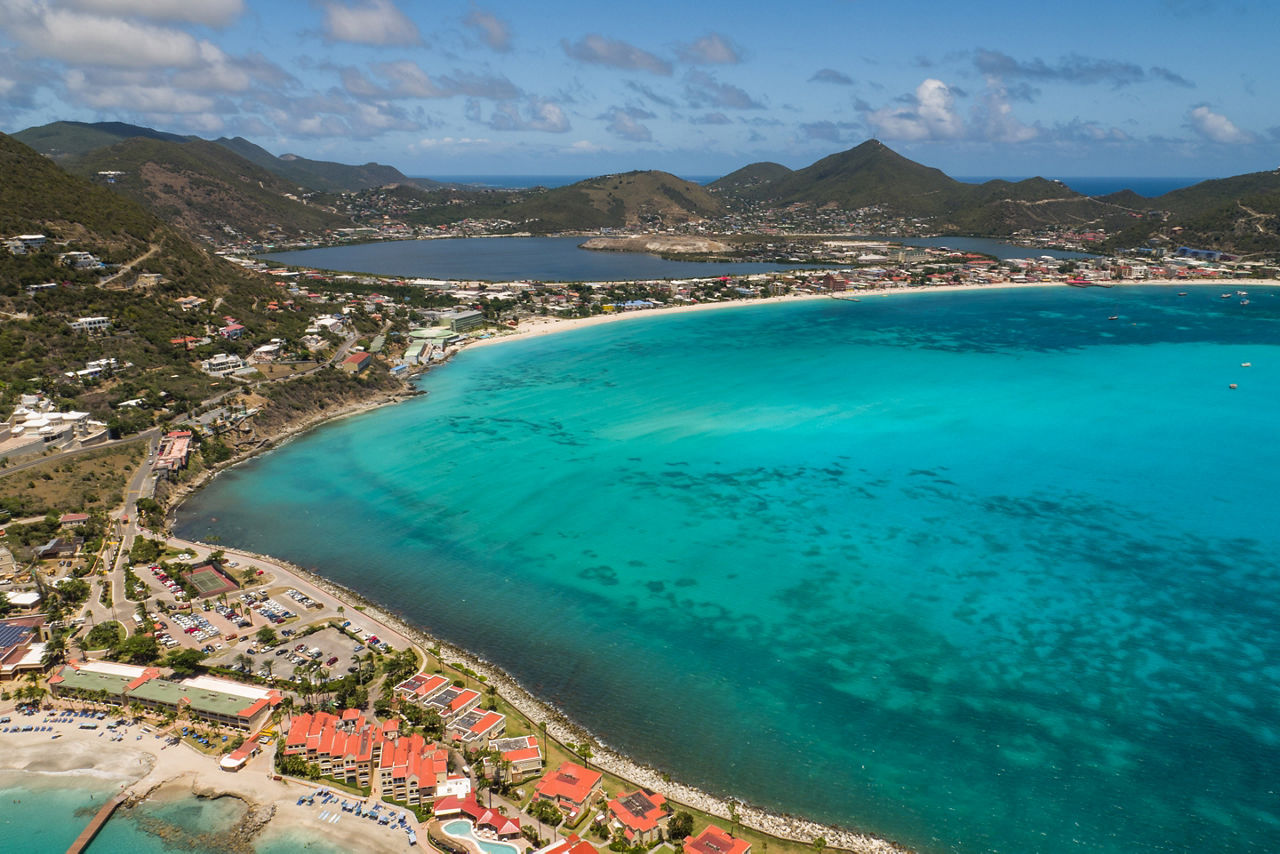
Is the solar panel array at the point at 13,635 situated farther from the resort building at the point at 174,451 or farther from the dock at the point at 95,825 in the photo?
the resort building at the point at 174,451

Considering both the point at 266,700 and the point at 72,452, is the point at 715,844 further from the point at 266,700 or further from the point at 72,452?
the point at 72,452

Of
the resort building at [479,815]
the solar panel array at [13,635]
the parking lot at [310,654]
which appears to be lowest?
the resort building at [479,815]

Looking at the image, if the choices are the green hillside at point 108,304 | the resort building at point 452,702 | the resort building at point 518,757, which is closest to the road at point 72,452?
the green hillside at point 108,304

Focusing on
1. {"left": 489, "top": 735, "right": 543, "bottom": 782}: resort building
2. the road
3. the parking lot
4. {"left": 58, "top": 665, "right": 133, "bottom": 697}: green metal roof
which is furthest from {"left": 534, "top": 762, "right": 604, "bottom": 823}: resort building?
the road

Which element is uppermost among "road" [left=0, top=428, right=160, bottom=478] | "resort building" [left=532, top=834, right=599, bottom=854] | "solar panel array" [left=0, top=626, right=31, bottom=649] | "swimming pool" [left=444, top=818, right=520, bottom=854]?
"road" [left=0, top=428, right=160, bottom=478]

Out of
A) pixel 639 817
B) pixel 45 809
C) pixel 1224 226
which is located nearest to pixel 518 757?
pixel 639 817

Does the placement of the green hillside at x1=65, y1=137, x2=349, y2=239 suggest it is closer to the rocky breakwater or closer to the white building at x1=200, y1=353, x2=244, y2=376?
the rocky breakwater

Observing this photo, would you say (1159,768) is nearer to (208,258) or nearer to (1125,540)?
(1125,540)
